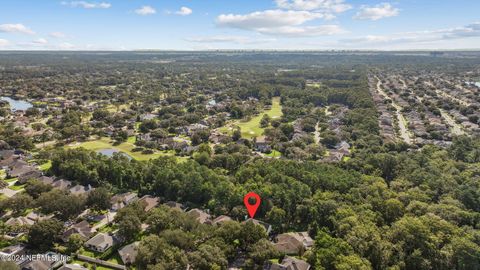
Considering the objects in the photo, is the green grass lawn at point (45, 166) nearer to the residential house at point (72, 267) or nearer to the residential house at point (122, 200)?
the residential house at point (122, 200)

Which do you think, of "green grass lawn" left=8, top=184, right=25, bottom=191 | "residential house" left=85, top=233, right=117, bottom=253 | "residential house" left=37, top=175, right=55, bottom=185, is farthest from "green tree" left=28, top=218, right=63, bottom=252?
"green grass lawn" left=8, top=184, right=25, bottom=191

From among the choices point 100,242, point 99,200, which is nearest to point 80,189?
point 99,200

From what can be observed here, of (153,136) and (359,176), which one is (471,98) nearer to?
(359,176)

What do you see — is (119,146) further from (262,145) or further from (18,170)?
(262,145)

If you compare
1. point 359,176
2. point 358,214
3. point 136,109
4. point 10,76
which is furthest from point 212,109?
point 10,76

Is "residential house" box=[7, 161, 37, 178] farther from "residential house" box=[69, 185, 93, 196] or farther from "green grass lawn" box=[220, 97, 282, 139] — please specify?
"green grass lawn" box=[220, 97, 282, 139]

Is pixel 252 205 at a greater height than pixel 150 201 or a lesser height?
greater

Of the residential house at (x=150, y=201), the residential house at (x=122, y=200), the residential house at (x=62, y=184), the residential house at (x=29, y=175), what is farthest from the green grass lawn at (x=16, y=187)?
the residential house at (x=150, y=201)
